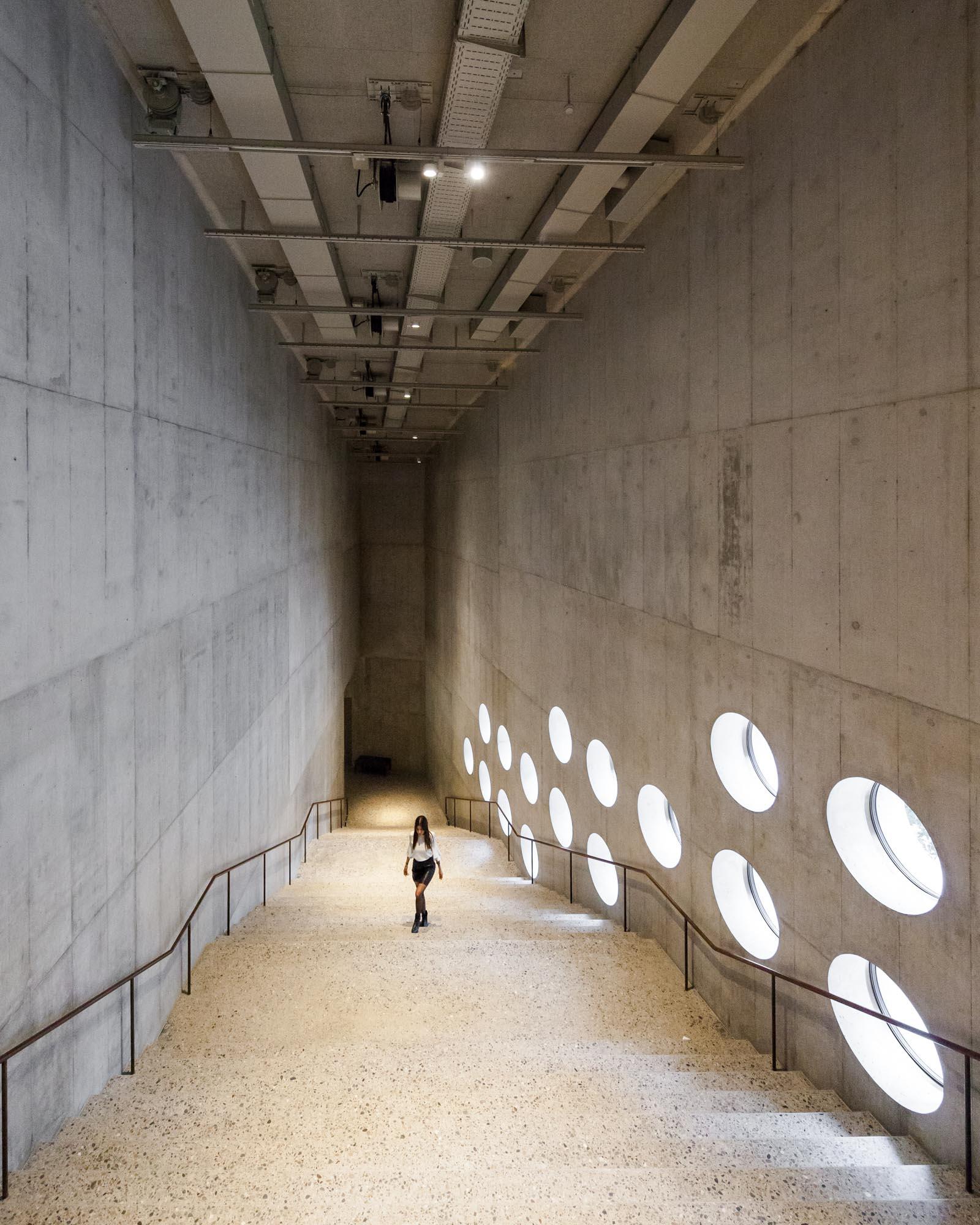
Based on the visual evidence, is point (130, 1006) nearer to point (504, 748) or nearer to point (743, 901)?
point (743, 901)

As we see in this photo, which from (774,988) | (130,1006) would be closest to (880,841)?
(774,988)

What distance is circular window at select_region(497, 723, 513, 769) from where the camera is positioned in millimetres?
15773

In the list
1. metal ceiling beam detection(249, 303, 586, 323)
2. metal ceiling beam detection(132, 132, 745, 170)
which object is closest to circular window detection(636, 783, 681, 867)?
metal ceiling beam detection(249, 303, 586, 323)

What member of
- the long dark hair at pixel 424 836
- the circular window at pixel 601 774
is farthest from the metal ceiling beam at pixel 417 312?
the long dark hair at pixel 424 836

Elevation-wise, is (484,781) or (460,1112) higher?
(460,1112)

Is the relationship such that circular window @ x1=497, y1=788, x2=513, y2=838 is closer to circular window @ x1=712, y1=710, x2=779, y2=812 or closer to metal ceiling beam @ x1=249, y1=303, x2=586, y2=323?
circular window @ x1=712, y1=710, x2=779, y2=812

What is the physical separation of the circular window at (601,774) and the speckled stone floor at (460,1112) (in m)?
2.07

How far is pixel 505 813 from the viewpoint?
54.4 ft

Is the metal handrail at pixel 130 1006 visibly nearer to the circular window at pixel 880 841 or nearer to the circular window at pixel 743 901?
the circular window at pixel 743 901

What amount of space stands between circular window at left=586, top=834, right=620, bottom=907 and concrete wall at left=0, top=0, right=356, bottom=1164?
4.49m

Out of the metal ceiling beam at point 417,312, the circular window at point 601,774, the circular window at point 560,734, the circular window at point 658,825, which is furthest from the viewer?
the circular window at point 560,734

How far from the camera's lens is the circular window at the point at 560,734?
1178cm

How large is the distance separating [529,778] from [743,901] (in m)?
7.34

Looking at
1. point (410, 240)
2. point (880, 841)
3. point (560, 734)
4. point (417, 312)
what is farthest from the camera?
point (560, 734)
